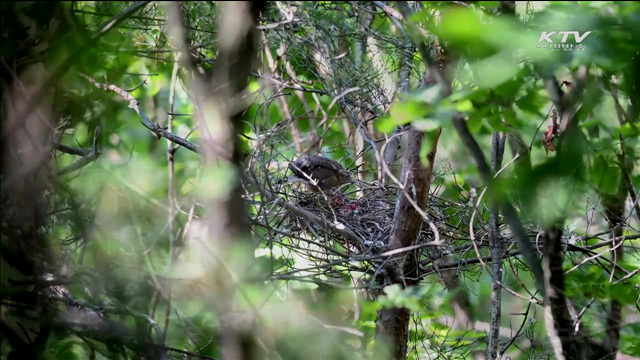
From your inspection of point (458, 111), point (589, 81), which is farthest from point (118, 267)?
point (589, 81)

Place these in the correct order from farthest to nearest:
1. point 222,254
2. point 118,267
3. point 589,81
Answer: point 118,267 → point 589,81 → point 222,254

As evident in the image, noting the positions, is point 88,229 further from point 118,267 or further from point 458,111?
point 458,111

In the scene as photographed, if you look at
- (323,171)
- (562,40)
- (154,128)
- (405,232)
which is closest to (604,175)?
(562,40)

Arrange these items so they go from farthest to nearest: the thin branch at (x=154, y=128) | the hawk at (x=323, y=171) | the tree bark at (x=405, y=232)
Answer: the hawk at (x=323, y=171)
the tree bark at (x=405, y=232)
the thin branch at (x=154, y=128)

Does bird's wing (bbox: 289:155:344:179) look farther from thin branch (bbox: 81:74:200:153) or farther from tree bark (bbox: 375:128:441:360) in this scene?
thin branch (bbox: 81:74:200:153)

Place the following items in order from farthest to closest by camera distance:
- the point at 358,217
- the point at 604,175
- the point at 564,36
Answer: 1. the point at 358,217
2. the point at 564,36
3. the point at 604,175

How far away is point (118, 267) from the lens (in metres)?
1.99

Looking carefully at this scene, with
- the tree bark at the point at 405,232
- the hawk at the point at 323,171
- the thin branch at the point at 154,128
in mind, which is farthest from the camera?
the hawk at the point at 323,171

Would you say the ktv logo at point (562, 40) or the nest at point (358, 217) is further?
the nest at point (358, 217)

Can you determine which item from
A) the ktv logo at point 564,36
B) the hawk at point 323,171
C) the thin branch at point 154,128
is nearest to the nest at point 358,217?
the hawk at point 323,171

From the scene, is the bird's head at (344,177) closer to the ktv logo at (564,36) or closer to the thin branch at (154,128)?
the thin branch at (154,128)

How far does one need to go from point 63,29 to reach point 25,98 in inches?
8.4

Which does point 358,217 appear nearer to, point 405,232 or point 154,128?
point 405,232

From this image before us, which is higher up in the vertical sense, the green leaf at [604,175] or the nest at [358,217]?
the nest at [358,217]
